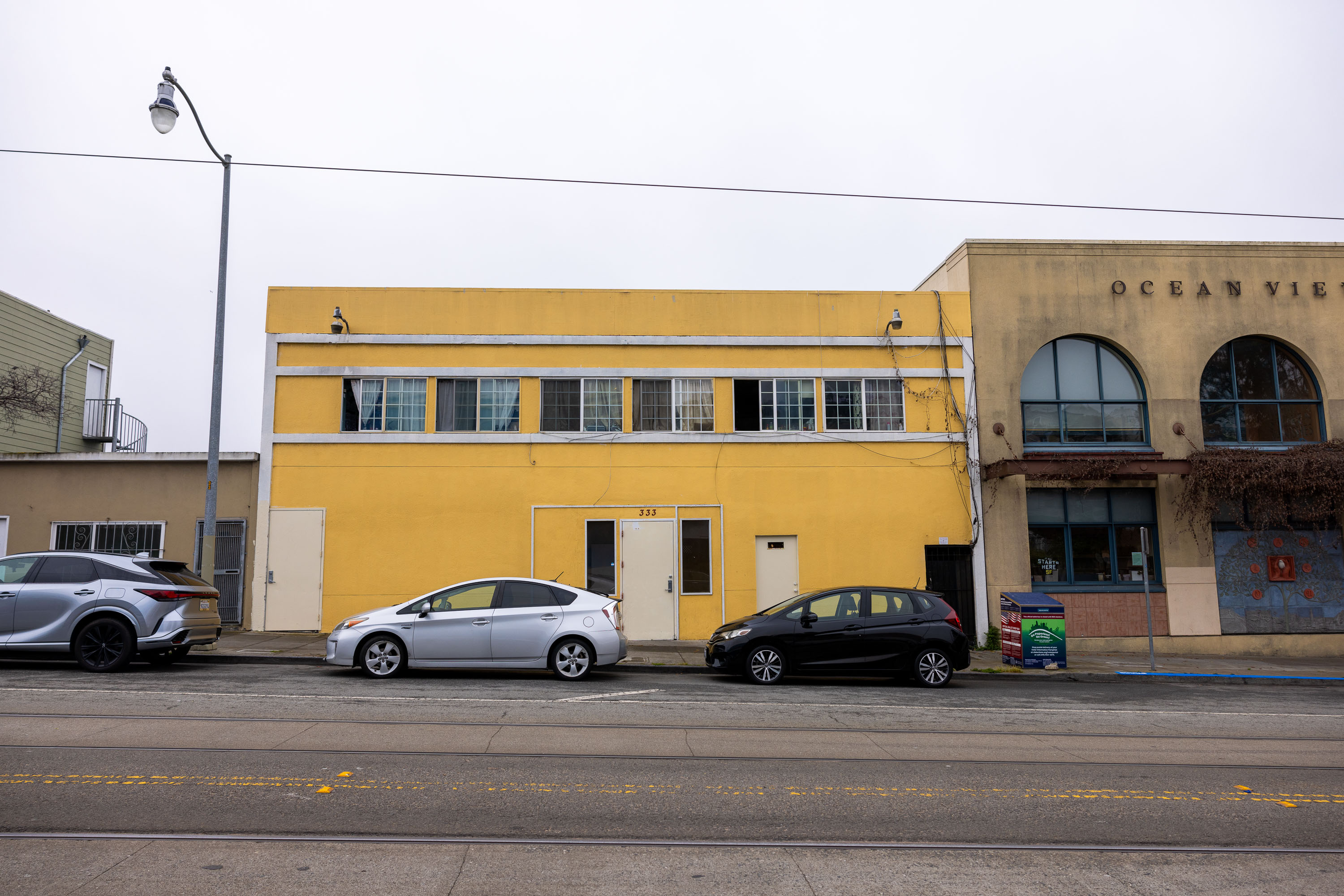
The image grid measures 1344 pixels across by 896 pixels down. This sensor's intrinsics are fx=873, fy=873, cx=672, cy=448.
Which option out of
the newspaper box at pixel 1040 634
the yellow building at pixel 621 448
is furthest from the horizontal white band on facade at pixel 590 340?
the newspaper box at pixel 1040 634

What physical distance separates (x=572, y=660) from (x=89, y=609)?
6711mm

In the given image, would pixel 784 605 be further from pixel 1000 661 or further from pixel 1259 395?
pixel 1259 395

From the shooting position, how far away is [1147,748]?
8.98m

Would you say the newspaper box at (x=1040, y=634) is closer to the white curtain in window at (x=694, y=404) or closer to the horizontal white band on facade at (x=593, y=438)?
the horizontal white band on facade at (x=593, y=438)

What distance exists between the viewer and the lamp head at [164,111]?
13.1 meters

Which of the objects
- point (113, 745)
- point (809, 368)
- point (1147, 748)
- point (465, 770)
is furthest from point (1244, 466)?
point (113, 745)

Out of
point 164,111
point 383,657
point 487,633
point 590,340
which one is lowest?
point 383,657

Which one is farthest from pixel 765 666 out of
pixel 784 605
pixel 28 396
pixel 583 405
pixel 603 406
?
pixel 28 396

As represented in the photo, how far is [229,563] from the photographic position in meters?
17.5

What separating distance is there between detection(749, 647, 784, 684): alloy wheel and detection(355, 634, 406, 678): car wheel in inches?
199

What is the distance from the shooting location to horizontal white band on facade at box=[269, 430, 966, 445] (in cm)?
1786

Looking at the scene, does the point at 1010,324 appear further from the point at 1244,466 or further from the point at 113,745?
the point at 113,745

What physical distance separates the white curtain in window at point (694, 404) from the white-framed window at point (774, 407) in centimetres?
51

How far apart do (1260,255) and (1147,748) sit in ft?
49.4
